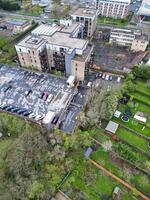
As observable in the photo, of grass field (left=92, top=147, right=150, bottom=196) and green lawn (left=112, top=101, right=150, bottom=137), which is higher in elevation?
green lawn (left=112, top=101, right=150, bottom=137)

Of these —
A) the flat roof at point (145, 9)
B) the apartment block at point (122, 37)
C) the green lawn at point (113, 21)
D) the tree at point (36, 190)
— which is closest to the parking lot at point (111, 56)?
the apartment block at point (122, 37)

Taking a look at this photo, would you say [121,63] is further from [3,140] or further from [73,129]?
[3,140]

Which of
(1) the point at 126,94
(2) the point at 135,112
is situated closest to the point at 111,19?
(1) the point at 126,94

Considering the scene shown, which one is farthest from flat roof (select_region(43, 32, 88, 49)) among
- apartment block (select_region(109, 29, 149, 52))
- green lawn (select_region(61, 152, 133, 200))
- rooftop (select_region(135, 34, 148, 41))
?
green lawn (select_region(61, 152, 133, 200))

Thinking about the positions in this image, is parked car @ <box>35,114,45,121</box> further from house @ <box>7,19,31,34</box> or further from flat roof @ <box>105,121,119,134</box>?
house @ <box>7,19,31,34</box>

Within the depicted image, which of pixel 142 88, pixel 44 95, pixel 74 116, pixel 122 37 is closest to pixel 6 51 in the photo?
pixel 44 95
